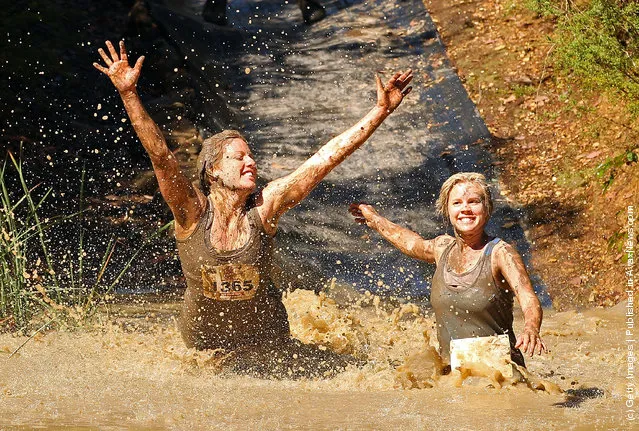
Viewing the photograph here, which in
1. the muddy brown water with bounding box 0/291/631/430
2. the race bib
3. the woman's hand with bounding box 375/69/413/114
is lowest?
the muddy brown water with bounding box 0/291/631/430

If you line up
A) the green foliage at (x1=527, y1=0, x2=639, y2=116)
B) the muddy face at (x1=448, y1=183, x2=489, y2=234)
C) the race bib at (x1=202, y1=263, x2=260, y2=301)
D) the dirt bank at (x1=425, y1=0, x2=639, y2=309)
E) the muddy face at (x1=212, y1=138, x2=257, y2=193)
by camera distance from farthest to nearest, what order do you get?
the green foliage at (x1=527, y1=0, x2=639, y2=116)
the dirt bank at (x1=425, y1=0, x2=639, y2=309)
the muddy face at (x1=212, y1=138, x2=257, y2=193)
the race bib at (x1=202, y1=263, x2=260, y2=301)
the muddy face at (x1=448, y1=183, x2=489, y2=234)

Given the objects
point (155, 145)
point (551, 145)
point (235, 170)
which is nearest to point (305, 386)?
point (235, 170)

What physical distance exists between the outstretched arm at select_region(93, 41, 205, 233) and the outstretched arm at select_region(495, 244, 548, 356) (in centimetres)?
176

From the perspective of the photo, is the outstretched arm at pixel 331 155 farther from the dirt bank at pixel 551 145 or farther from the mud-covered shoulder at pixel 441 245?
the dirt bank at pixel 551 145

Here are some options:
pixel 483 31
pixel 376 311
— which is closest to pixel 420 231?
pixel 376 311

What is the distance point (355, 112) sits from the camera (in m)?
15.0

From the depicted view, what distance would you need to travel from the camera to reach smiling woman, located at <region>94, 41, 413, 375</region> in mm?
6508

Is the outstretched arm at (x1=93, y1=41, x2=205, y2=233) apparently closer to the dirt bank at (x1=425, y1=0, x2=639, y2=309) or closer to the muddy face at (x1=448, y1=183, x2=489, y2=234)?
the muddy face at (x1=448, y1=183, x2=489, y2=234)

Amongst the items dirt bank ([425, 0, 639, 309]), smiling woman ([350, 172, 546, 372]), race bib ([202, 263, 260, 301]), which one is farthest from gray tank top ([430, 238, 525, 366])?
dirt bank ([425, 0, 639, 309])

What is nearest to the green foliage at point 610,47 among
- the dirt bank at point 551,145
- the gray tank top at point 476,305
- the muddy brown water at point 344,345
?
Result: the dirt bank at point 551,145

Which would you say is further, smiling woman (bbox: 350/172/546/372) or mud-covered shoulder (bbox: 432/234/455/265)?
mud-covered shoulder (bbox: 432/234/455/265)

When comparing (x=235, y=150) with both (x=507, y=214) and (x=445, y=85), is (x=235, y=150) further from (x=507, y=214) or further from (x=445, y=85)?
(x=445, y=85)

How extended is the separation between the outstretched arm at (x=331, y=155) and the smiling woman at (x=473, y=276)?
0.58 m

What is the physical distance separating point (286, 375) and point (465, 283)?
3.95 feet
